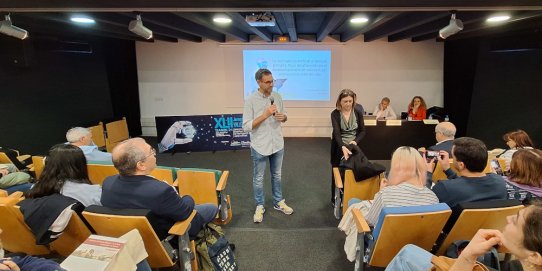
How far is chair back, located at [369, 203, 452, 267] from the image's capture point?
4.94 ft

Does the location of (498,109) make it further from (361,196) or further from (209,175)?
(209,175)

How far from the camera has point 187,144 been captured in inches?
221

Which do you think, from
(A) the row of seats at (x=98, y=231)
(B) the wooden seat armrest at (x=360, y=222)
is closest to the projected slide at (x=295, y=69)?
(A) the row of seats at (x=98, y=231)

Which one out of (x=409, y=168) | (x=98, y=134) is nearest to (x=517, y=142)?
(x=409, y=168)

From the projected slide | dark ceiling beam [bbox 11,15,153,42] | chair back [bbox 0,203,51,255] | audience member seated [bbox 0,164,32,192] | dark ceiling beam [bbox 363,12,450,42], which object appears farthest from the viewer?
the projected slide

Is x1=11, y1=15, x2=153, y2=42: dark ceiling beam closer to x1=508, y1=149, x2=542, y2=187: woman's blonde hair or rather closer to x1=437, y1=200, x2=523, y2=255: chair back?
x1=437, y1=200, x2=523, y2=255: chair back

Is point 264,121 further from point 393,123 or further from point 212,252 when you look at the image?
point 393,123

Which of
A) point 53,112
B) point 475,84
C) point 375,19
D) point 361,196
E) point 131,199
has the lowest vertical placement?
point 361,196

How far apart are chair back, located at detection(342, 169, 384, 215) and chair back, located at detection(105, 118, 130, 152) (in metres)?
5.12

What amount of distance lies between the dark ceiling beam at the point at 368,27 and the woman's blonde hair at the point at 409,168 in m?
2.04

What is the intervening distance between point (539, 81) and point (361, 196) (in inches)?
178

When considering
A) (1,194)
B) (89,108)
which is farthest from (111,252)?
(89,108)

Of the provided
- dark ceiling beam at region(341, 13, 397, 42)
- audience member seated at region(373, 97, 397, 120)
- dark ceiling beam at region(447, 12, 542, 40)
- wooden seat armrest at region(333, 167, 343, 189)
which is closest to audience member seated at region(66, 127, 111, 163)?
wooden seat armrest at region(333, 167, 343, 189)

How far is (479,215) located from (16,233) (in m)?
2.87
